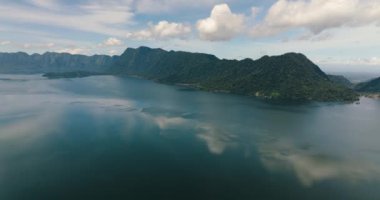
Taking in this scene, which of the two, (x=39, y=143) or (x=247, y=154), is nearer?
(x=247, y=154)

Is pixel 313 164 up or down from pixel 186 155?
up

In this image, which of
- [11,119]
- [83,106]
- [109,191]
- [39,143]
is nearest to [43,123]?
[11,119]

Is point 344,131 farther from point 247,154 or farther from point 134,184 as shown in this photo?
point 134,184

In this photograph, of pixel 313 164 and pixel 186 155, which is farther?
pixel 186 155

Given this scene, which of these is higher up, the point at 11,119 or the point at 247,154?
the point at 247,154

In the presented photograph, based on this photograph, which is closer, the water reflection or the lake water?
the lake water

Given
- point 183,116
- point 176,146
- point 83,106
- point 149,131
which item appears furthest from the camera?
point 83,106

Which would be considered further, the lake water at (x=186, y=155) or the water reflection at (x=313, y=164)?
the water reflection at (x=313, y=164)

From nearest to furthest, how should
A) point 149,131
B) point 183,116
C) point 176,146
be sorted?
point 176,146, point 149,131, point 183,116
